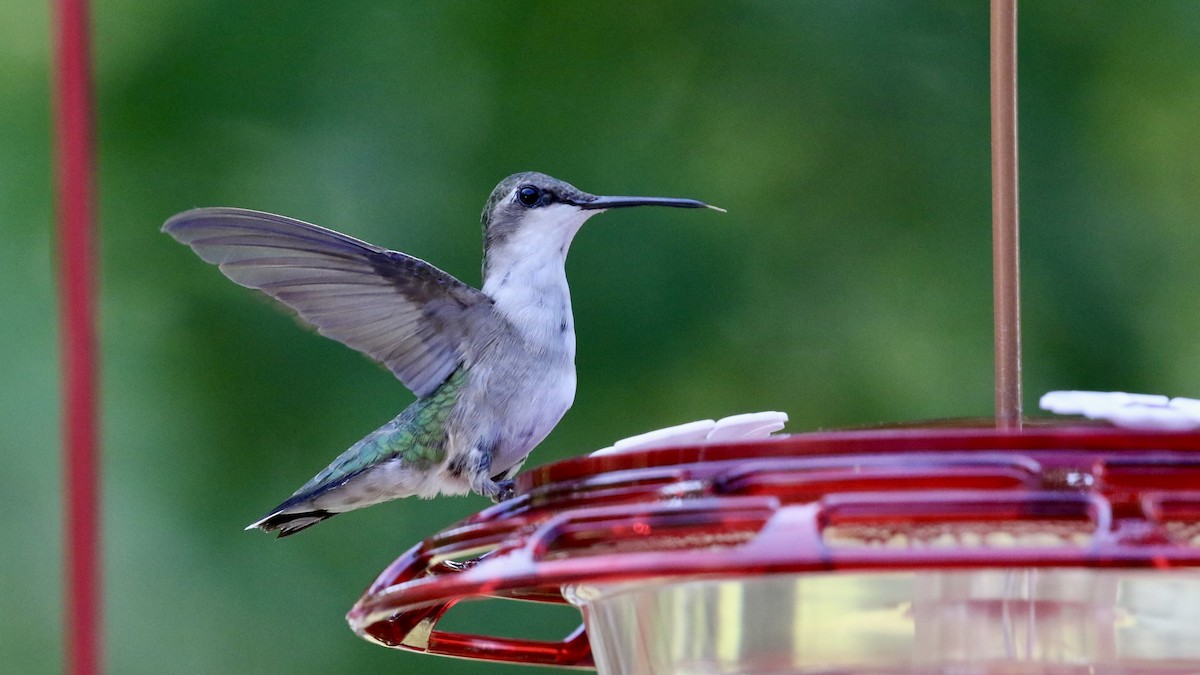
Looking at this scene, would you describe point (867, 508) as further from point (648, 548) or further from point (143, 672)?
point (143, 672)

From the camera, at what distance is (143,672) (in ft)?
12.6

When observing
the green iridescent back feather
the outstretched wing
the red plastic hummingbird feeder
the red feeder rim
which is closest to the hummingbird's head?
the outstretched wing

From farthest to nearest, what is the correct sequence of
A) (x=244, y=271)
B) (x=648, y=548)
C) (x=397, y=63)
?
(x=397, y=63), (x=244, y=271), (x=648, y=548)

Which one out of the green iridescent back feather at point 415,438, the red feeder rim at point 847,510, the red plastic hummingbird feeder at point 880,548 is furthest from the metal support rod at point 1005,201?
the green iridescent back feather at point 415,438

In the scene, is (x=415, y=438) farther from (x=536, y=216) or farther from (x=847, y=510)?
(x=847, y=510)

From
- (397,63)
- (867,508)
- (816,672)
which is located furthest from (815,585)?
(397,63)

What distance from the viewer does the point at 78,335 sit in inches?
37.4

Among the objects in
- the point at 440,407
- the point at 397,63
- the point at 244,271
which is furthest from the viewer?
the point at 397,63

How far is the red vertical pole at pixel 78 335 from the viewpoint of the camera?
88 centimetres

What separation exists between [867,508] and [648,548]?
10.9 inches

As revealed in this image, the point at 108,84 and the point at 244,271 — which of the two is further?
the point at 108,84

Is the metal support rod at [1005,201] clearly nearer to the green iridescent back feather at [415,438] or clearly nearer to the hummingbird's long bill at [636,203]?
the hummingbird's long bill at [636,203]

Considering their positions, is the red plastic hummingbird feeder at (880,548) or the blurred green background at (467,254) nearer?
the red plastic hummingbird feeder at (880,548)

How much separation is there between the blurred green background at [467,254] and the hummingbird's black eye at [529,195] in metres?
1.05
